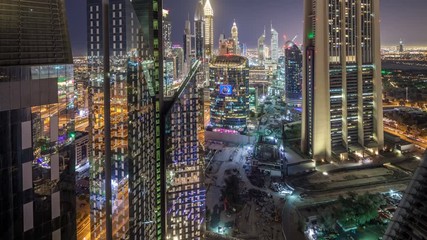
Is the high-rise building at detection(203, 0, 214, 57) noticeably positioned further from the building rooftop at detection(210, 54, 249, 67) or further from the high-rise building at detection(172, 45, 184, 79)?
the building rooftop at detection(210, 54, 249, 67)

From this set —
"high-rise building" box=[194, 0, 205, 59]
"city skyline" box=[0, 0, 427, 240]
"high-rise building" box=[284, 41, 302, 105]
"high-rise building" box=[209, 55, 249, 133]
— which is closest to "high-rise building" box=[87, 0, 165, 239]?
"city skyline" box=[0, 0, 427, 240]

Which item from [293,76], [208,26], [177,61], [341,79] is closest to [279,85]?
[293,76]

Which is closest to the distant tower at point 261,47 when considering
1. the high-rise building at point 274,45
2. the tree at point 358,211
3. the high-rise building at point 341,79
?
the high-rise building at point 274,45

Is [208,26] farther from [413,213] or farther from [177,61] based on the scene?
[413,213]

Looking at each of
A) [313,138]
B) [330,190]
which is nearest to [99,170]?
[330,190]

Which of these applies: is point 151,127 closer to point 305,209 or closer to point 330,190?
point 305,209

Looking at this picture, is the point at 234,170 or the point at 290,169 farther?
the point at 234,170

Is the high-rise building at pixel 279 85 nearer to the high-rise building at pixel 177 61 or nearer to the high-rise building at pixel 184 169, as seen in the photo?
the high-rise building at pixel 177 61
